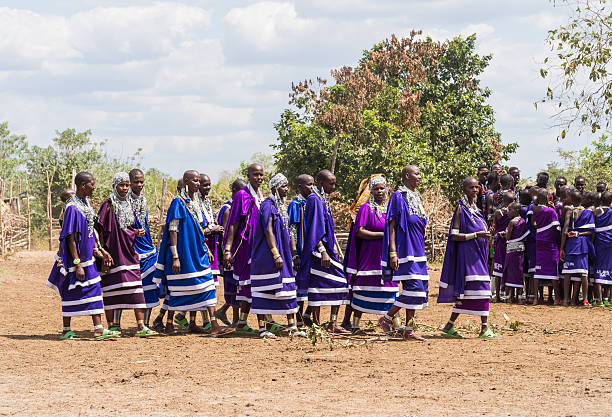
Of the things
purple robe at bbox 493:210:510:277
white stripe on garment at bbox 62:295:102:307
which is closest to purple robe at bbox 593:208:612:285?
purple robe at bbox 493:210:510:277

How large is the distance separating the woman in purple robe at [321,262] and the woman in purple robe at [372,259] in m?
0.21

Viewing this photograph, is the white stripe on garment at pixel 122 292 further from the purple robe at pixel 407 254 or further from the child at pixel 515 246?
the child at pixel 515 246

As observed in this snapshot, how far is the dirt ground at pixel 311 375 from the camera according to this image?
5535 mm

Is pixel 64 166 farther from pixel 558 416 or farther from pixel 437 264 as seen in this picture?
pixel 558 416

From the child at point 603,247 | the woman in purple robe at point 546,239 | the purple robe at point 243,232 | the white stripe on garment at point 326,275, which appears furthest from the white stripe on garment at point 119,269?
the child at point 603,247

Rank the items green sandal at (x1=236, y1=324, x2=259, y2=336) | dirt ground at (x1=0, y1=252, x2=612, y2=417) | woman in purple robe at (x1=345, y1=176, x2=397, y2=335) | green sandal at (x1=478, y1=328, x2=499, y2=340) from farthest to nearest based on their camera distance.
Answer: green sandal at (x1=236, y1=324, x2=259, y2=336), woman in purple robe at (x1=345, y1=176, x2=397, y2=335), green sandal at (x1=478, y1=328, x2=499, y2=340), dirt ground at (x1=0, y1=252, x2=612, y2=417)

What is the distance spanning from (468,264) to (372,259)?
46.3 inches

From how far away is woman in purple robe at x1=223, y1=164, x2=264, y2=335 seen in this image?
9219 mm

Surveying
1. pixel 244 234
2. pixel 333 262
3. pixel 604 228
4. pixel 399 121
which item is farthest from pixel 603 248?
pixel 399 121

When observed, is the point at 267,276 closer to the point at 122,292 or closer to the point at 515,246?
the point at 122,292

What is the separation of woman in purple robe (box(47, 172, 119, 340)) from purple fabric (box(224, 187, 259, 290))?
1623mm

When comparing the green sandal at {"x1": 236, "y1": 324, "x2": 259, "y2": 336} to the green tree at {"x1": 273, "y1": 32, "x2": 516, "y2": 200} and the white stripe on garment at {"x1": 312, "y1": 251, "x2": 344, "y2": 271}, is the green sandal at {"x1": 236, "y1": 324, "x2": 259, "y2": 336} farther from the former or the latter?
the green tree at {"x1": 273, "y1": 32, "x2": 516, "y2": 200}

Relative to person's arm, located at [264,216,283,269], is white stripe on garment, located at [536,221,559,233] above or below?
above

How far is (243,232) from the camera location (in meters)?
9.38
